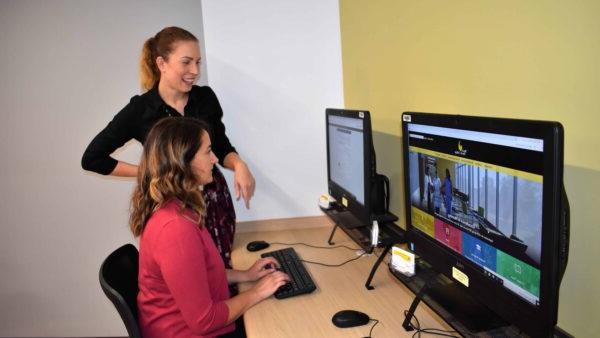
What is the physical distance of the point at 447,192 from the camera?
112 cm

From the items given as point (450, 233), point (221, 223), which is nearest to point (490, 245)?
point (450, 233)

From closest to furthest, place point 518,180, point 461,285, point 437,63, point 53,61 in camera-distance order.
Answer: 1. point 518,180
2. point 461,285
3. point 437,63
4. point 53,61

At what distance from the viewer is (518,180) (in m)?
0.86

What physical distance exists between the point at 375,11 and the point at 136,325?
1484 mm

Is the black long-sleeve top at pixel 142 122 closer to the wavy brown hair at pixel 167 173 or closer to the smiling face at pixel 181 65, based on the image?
the smiling face at pixel 181 65

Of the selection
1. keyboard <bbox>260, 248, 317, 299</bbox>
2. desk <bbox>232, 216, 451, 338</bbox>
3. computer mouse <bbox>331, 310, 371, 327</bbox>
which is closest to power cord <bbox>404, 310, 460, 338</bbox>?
desk <bbox>232, 216, 451, 338</bbox>

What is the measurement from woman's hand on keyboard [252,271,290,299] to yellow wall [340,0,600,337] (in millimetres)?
688

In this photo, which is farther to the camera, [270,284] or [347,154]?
[347,154]

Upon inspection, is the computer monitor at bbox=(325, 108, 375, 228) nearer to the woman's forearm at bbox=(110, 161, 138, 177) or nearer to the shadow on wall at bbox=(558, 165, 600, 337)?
the shadow on wall at bbox=(558, 165, 600, 337)

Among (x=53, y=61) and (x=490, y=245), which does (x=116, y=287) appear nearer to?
(x=490, y=245)

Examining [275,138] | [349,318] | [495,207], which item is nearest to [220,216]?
[275,138]

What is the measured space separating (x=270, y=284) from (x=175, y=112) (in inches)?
34.2

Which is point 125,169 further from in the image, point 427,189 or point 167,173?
point 427,189

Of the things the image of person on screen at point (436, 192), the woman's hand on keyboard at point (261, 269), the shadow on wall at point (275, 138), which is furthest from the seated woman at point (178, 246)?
the shadow on wall at point (275, 138)
